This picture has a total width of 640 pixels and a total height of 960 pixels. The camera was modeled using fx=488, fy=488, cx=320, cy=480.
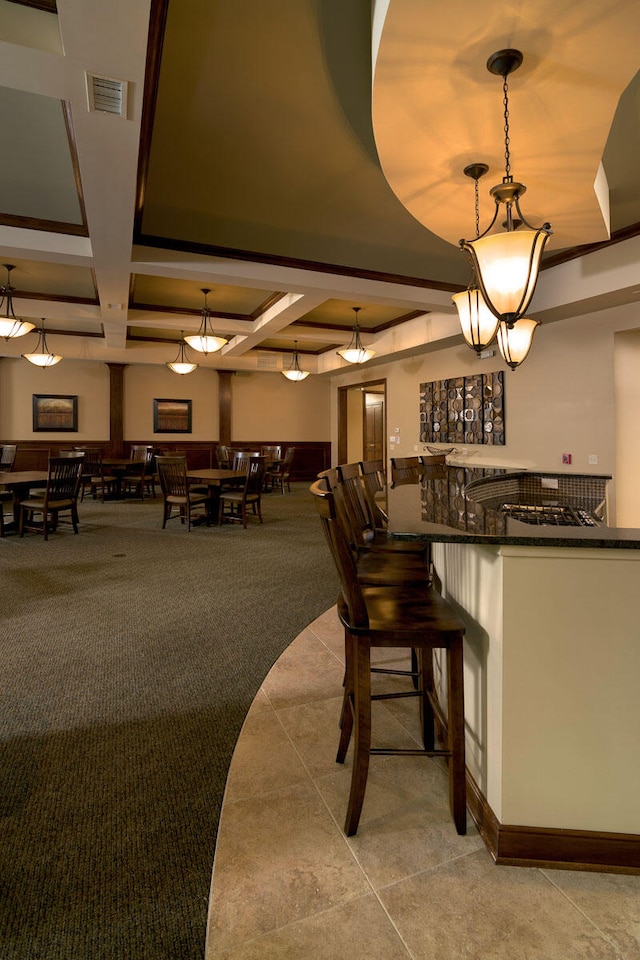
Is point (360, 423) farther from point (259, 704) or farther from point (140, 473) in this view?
point (259, 704)

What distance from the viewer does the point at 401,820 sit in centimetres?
156

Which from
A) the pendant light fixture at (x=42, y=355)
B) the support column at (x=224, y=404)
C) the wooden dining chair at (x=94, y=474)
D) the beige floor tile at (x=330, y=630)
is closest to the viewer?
the beige floor tile at (x=330, y=630)

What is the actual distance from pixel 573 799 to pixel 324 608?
2289 mm

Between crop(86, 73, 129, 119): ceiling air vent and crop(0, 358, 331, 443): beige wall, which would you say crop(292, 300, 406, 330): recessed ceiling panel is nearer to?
crop(0, 358, 331, 443): beige wall

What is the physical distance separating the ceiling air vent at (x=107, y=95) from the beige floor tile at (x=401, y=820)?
3.14 metres

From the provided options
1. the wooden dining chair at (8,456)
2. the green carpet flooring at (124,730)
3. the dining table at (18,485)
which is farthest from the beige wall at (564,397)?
the wooden dining chair at (8,456)

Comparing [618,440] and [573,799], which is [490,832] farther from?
[618,440]

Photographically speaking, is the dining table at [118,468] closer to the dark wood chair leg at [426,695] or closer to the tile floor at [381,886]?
the tile floor at [381,886]

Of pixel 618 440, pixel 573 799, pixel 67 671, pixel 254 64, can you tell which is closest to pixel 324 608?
pixel 67 671

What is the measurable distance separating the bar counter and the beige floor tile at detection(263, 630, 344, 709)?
3.56 ft

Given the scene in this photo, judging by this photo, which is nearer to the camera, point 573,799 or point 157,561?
point 573,799

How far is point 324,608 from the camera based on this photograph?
11.7 feet

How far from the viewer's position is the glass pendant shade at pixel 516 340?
3523mm

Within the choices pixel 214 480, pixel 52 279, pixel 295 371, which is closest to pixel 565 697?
pixel 214 480
